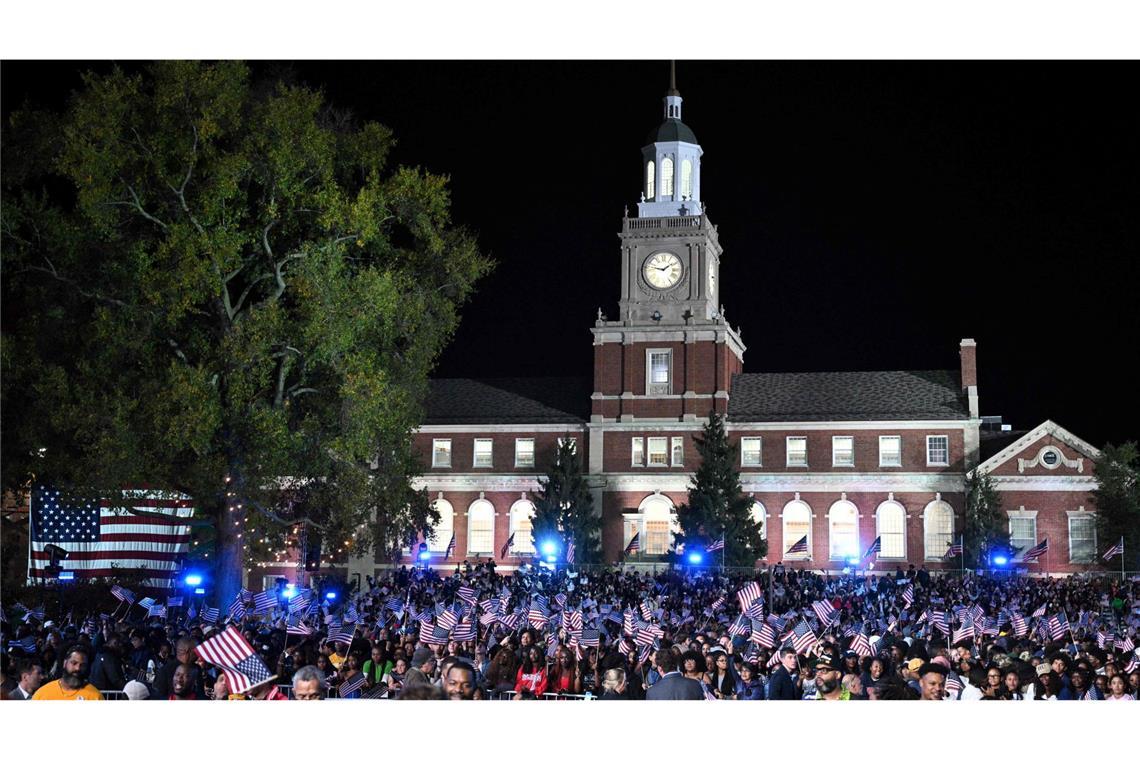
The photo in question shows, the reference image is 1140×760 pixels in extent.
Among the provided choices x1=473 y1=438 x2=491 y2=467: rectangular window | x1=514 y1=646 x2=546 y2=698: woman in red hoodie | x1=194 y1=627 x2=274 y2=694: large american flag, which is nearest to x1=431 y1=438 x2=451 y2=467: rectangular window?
x1=473 y1=438 x2=491 y2=467: rectangular window

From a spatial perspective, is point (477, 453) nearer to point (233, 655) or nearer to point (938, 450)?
point (938, 450)

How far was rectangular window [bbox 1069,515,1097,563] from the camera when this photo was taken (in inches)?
2383

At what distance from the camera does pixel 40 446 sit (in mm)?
27547

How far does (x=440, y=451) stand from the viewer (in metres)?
68.9

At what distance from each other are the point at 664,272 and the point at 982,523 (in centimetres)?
2007

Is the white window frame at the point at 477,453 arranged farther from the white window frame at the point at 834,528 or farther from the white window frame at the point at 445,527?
the white window frame at the point at 834,528

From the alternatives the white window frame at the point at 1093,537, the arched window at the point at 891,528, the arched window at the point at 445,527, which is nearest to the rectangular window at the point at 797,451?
the arched window at the point at 891,528

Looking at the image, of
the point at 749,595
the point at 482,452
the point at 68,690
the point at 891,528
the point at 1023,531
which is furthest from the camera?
the point at 482,452

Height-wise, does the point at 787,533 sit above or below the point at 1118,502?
below

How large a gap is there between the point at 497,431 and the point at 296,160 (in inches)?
1617

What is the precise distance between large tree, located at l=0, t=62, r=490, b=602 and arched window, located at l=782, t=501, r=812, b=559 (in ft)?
122

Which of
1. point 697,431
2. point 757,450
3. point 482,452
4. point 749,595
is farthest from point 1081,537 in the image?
point 749,595

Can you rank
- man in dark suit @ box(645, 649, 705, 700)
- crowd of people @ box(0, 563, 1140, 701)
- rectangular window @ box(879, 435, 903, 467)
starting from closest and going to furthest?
man in dark suit @ box(645, 649, 705, 700), crowd of people @ box(0, 563, 1140, 701), rectangular window @ box(879, 435, 903, 467)

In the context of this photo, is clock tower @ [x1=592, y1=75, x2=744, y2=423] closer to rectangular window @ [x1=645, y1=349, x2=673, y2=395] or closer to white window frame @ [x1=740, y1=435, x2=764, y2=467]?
rectangular window @ [x1=645, y1=349, x2=673, y2=395]
